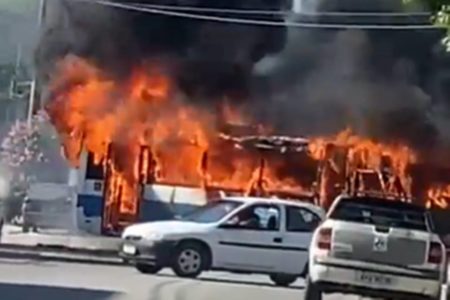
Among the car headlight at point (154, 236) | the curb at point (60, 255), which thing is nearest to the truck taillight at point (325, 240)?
the car headlight at point (154, 236)

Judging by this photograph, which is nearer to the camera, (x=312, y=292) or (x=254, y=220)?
(x=312, y=292)

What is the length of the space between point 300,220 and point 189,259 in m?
2.07

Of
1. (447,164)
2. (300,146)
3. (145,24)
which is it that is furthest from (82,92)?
(447,164)

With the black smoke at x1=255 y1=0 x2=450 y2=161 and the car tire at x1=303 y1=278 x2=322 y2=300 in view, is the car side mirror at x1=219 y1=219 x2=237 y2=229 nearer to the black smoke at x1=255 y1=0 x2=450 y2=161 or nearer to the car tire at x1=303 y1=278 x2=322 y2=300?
the car tire at x1=303 y1=278 x2=322 y2=300

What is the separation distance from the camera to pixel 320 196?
3334 cm

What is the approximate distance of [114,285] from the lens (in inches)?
758

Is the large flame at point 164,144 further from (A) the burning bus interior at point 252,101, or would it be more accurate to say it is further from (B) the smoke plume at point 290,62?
(B) the smoke plume at point 290,62

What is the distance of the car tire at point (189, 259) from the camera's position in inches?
879

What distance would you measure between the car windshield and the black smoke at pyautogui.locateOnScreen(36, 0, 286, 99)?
13.2 meters

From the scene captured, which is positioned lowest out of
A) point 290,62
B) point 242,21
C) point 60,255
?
point 60,255

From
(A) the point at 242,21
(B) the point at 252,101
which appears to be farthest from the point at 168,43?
(B) the point at 252,101

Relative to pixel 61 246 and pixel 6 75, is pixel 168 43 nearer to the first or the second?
pixel 61 246

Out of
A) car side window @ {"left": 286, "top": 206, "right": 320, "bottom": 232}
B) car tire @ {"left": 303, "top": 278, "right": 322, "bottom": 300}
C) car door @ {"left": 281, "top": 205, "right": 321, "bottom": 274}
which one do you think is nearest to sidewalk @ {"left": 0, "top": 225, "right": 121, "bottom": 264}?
car side window @ {"left": 286, "top": 206, "right": 320, "bottom": 232}

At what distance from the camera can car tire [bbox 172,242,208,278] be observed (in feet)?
73.3
